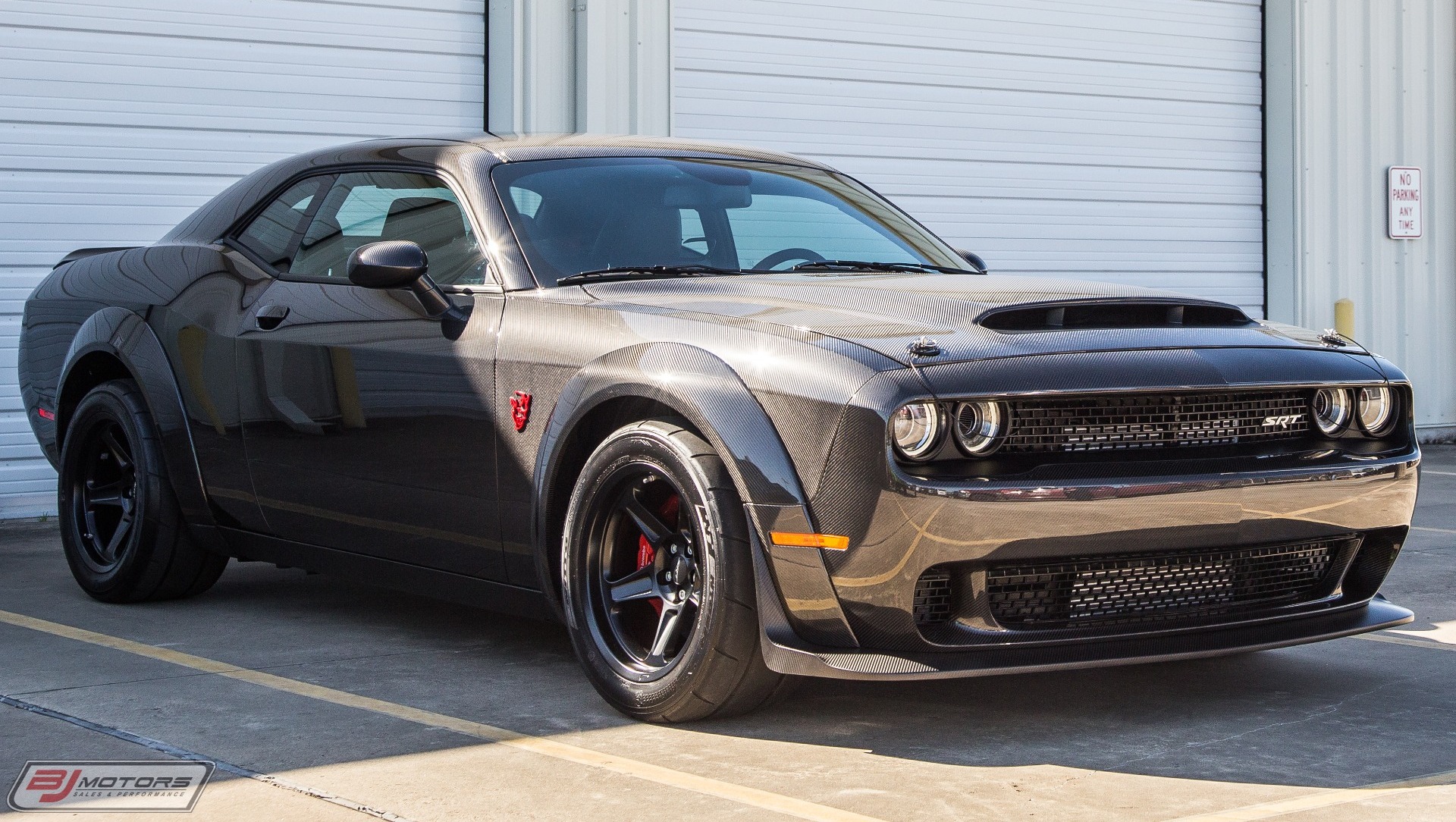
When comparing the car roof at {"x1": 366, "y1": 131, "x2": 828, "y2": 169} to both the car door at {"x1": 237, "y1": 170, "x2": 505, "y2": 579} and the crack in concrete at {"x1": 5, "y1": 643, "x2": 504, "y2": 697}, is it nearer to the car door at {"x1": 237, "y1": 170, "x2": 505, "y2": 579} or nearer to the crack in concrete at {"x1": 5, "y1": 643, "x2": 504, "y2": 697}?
the car door at {"x1": 237, "y1": 170, "x2": 505, "y2": 579}

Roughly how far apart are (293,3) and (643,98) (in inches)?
80.2

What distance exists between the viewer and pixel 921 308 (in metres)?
3.94

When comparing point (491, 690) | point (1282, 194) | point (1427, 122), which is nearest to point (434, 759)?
point (491, 690)

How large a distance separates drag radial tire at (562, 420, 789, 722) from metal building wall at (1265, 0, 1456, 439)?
32.0 ft

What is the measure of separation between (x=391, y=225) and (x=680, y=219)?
2.82 ft

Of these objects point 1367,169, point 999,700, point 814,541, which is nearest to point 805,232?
point 999,700

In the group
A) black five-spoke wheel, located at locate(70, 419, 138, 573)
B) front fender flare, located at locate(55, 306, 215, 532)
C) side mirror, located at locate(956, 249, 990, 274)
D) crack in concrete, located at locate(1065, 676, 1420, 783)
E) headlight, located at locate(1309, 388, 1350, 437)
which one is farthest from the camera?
black five-spoke wheel, located at locate(70, 419, 138, 573)

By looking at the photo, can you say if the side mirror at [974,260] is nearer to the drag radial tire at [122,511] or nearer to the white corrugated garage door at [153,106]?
the drag radial tire at [122,511]

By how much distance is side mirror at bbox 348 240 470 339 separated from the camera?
4438 millimetres

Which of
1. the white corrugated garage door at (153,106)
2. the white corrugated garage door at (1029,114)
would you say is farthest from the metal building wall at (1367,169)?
the white corrugated garage door at (153,106)

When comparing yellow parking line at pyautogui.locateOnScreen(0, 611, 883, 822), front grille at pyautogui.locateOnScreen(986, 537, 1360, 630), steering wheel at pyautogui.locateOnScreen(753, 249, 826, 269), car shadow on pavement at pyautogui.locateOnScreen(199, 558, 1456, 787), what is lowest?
yellow parking line at pyautogui.locateOnScreen(0, 611, 883, 822)

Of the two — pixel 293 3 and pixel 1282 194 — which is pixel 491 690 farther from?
pixel 1282 194

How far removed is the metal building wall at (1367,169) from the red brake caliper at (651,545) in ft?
31.9

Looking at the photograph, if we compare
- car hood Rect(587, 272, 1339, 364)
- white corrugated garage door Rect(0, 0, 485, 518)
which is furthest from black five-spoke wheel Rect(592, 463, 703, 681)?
white corrugated garage door Rect(0, 0, 485, 518)
